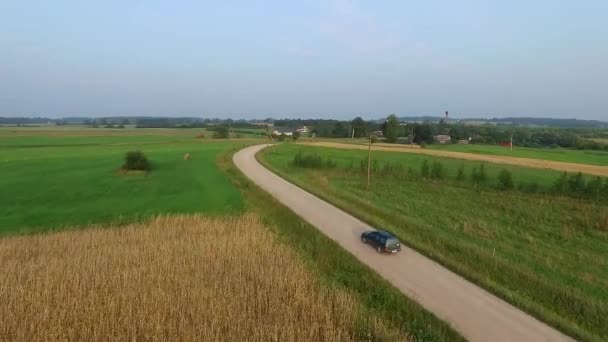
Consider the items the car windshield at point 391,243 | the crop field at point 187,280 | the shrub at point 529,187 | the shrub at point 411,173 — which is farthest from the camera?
the shrub at point 411,173

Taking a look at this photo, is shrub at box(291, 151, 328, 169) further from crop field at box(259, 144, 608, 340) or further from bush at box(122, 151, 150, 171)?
bush at box(122, 151, 150, 171)

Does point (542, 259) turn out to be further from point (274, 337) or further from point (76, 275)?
point (76, 275)

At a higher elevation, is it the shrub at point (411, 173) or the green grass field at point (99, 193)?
the green grass field at point (99, 193)

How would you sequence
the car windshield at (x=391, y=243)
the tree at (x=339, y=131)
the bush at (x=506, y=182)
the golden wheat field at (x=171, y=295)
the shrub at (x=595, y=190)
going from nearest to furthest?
1. the golden wheat field at (x=171, y=295)
2. the car windshield at (x=391, y=243)
3. the shrub at (x=595, y=190)
4. the bush at (x=506, y=182)
5. the tree at (x=339, y=131)

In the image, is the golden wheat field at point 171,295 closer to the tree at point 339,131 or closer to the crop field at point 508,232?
the crop field at point 508,232

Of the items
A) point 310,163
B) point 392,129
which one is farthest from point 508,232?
point 392,129

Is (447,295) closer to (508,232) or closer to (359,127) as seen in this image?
(508,232)

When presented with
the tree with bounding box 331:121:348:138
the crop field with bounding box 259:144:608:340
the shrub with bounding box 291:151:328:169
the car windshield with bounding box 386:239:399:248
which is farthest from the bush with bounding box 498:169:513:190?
the tree with bounding box 331:121:348:138

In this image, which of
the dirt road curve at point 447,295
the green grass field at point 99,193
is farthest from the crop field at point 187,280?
the dirt road curve at point 447,295
